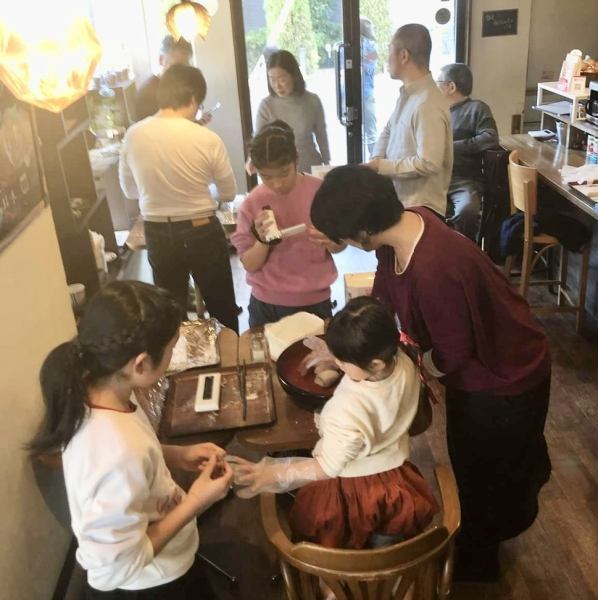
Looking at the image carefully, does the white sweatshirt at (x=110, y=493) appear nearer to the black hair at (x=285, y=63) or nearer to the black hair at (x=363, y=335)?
the black hair at (x=363, y=335)

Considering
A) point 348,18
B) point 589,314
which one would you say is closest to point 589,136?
point 589,314

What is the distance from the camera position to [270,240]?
2.15 metres

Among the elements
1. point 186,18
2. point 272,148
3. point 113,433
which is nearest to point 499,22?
point 186,18

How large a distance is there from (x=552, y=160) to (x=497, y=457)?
8.96ft

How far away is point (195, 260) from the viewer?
3.09m

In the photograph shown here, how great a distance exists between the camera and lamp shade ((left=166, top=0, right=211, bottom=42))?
11.1 ft

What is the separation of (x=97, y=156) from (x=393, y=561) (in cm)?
269

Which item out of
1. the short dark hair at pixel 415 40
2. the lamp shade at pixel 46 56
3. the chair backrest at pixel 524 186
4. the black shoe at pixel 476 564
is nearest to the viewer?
the lamp shade at pixel 46 56

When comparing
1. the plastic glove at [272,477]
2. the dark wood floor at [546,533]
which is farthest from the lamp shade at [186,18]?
the plastic glove at [272,477]

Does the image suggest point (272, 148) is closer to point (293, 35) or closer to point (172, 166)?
point (172, 166)

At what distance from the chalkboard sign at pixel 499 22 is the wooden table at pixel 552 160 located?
119 centimetres

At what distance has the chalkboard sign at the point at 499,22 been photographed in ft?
17.3

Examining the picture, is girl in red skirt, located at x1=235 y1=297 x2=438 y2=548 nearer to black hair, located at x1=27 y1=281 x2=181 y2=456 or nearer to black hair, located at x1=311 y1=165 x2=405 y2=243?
black hair, located at x1=311 y1=165 x2=405 y2=243

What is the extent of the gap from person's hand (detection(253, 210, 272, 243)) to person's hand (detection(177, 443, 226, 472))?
877 mm
